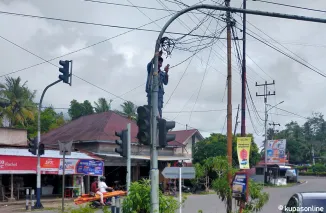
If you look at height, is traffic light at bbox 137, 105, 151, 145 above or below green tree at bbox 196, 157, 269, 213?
above

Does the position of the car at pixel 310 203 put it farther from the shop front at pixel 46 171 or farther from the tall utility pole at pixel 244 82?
the shop front at pixel 46 171

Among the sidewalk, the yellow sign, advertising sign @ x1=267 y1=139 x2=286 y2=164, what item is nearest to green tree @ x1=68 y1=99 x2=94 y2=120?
advertising sign @ x1=267 y1=139 x2=286 y2=164

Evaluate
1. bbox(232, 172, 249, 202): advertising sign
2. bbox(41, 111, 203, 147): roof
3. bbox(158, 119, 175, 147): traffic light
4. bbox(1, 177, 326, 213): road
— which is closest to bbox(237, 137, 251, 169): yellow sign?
bbox(232, 172, 249, 202): advertising sign

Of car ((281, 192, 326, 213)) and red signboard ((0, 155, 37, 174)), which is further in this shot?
red signboard ((0, 155, 37, 174))

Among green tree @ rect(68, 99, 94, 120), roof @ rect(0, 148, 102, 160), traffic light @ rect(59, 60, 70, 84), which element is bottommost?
roof @ rect(0, 148, 102, 160)

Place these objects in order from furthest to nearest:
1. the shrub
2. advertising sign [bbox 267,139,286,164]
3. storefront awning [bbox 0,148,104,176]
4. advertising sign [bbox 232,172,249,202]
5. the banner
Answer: advertising sign [bbox 267,139,286,164]
the banner
storefront awning [bbox 0,148,104,176]
advertising sign [bbox 232,172,249,202]
the shrub

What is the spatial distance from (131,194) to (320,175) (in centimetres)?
8108

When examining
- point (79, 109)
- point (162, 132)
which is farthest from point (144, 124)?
point (79, 109)

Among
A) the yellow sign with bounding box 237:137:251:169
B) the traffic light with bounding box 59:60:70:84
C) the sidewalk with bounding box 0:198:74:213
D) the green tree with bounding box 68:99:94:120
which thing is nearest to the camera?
the yellow sign with bounding box 237:137:251:169

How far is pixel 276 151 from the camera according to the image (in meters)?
57.1

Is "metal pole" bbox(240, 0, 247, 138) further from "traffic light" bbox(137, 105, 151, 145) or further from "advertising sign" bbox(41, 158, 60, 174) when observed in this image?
"advertising sign" bbox(41, 158, 60, 174)

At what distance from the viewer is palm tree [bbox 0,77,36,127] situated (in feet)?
151

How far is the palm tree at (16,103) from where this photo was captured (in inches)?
1812

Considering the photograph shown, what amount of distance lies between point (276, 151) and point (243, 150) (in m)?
42.7
